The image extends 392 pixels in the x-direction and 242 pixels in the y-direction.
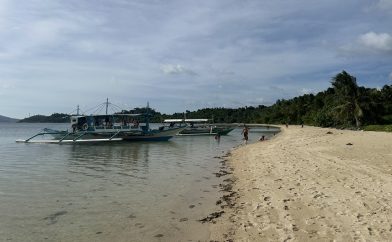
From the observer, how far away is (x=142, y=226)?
9.80m

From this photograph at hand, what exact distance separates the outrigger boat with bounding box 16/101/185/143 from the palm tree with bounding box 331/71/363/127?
104ft

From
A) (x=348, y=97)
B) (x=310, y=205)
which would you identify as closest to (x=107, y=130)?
(x=348, y=97)

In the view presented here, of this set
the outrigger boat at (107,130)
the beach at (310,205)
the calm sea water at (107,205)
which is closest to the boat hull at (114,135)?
the outrigger boat at (107,130)

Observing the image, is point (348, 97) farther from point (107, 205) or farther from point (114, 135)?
point (107, 205)

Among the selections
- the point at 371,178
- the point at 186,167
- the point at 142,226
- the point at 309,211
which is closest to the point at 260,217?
the point at 309,211

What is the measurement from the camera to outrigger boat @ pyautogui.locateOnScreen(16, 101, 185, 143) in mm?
51250

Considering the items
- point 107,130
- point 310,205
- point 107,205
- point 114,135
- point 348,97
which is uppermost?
point 348,97

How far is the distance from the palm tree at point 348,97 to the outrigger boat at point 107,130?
31.6m

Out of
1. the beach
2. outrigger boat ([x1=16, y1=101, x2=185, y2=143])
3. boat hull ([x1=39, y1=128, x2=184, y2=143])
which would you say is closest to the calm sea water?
the beach

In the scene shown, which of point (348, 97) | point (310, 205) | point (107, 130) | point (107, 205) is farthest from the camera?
point (348, 97)

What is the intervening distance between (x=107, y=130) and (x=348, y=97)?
39348mm

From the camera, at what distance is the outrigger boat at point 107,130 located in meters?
51.2

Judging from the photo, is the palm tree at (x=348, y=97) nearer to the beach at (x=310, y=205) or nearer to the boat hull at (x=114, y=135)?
the boat hull at (x=114, y=135)

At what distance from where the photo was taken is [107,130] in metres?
51.2
